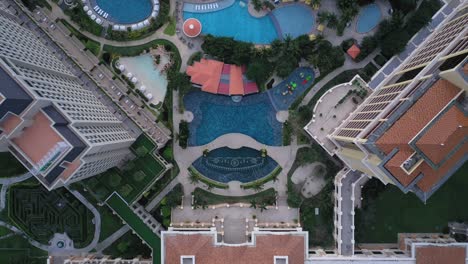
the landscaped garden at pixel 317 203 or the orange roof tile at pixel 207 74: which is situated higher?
the orange roof tile at pixel 207 74

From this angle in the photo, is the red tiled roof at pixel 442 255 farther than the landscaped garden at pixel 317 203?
No

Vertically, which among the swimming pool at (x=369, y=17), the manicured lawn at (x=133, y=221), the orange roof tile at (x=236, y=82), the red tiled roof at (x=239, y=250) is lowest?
the red tiled roof at (x=239, y=250)

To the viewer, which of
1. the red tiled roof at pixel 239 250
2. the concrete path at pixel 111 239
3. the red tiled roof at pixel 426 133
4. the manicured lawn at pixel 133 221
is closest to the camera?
the red tiled roof at pixel 426 133

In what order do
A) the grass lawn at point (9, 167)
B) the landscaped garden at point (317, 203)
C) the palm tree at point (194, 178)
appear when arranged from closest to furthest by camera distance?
the landscaped garden at point (317, 203)
the palm tree at point (194, 178)
the grass lawn at point (9, 167)

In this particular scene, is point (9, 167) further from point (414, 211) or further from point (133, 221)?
point (414, 211)

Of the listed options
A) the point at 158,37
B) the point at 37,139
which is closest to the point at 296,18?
the point at 158,37

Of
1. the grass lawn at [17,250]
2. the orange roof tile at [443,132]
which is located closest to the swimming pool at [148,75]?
the grass lawn at [17,250]

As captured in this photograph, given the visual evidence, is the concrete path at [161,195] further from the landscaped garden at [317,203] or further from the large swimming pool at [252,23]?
the large swimming pool at [252,23]
